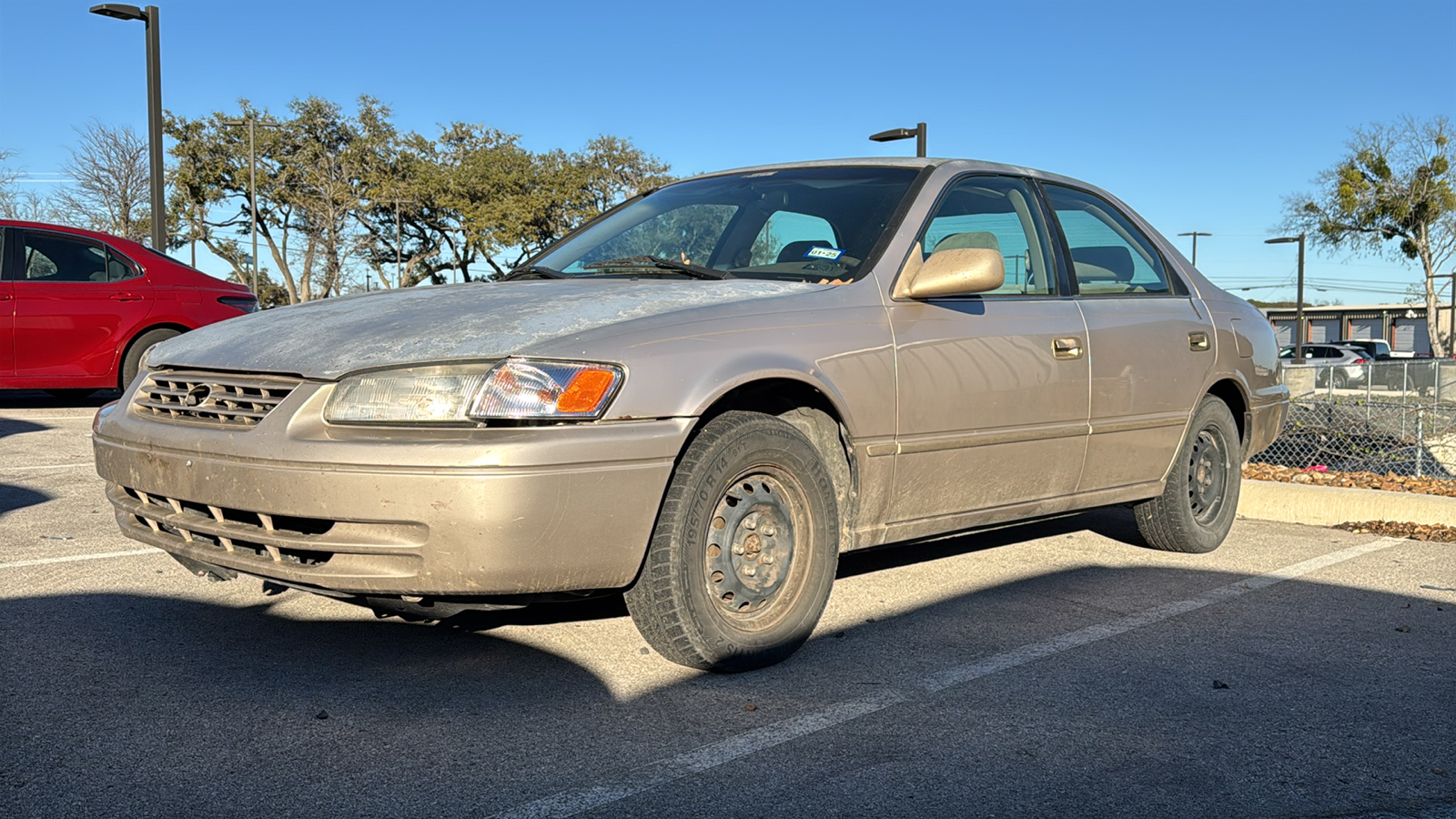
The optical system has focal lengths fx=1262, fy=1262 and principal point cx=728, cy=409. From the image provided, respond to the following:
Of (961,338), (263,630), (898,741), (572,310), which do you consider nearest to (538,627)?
(263,630)

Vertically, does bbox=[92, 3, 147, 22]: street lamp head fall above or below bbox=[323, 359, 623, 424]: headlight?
above

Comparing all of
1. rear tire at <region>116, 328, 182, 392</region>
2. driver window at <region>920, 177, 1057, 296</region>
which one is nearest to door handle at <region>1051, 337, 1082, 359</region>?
driver window at <region>920, 177, 1057, 296</region>

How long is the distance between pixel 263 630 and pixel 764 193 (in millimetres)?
2337

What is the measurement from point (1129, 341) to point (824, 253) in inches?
58.6

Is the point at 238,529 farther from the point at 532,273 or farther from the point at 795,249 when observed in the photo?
the point at 795,249

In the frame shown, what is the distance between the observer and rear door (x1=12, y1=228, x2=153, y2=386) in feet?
32.9

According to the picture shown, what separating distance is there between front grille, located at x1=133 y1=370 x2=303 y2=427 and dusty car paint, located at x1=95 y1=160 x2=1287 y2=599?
0.04m

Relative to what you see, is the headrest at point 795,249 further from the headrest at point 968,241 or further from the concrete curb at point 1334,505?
the concrete curb at point 1334,505

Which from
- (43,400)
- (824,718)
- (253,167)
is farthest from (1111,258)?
(253,167)

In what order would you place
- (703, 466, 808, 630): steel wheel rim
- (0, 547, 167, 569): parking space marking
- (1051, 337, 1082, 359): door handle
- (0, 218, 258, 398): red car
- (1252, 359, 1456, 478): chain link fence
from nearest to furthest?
(703, 466, 808, 630): steel wheel rim
(1051, 337, 1082, 359): door handle
(0, 547, 167, 569): parking space marking
(1252, 359, 1456, 478): chain link fence
(0, 218, 258, 398): red car

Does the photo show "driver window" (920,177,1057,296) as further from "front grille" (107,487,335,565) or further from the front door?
"front grille" (107,487,335,565)

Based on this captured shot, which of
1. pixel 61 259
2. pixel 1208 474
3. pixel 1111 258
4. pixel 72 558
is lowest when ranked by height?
pixel 72 558

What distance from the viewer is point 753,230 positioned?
4.59m

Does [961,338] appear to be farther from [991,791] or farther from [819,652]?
[991,791]
